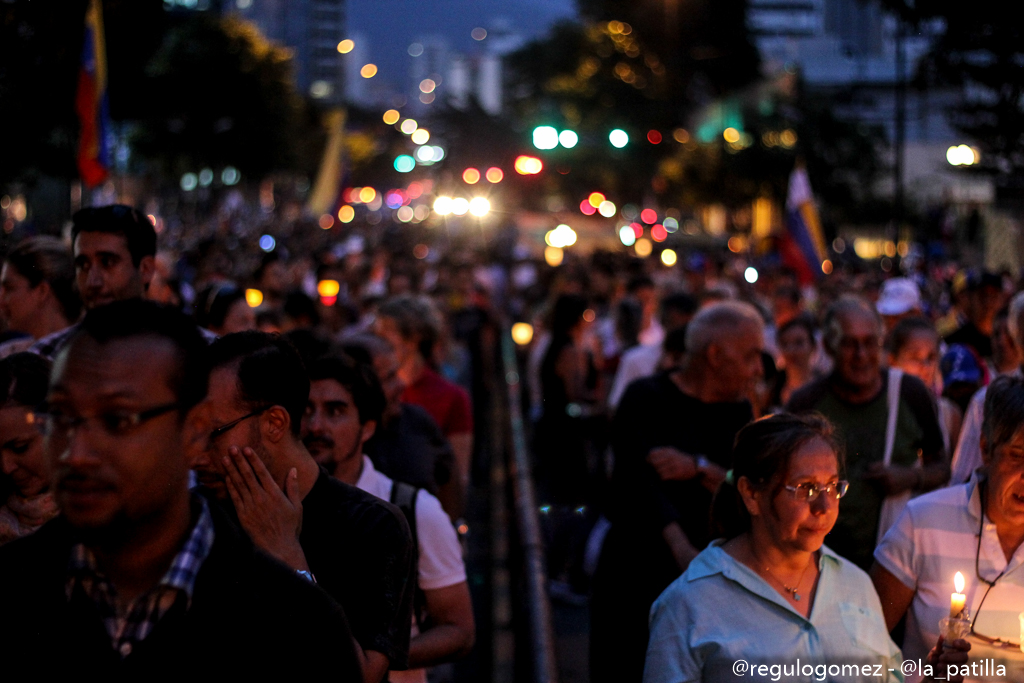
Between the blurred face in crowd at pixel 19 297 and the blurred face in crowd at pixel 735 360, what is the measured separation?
2.96m

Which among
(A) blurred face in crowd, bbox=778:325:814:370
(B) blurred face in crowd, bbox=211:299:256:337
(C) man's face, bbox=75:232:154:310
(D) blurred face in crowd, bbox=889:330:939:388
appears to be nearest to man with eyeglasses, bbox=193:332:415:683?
(C) man's face, bbox=75:232:154:310

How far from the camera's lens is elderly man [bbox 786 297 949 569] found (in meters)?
4.99

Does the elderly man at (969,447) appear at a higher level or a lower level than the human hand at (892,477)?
higher

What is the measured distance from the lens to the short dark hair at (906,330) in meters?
6.72

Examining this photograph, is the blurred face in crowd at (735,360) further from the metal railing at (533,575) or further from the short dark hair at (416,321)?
the short dark hair at (416,321)

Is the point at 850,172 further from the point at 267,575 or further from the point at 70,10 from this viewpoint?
the point at 267,575

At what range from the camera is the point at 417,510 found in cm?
409

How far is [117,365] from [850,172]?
4883 centimetres

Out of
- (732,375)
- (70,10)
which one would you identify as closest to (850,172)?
(70,10)

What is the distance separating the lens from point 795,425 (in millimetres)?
3711

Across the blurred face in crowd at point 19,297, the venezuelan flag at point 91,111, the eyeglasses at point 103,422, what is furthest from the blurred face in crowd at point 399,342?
the venezuelan flag at point 91,111

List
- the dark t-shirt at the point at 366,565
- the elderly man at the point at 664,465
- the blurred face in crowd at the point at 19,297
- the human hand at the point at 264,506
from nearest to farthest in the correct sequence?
the human hand at the point at 264,506 → the dark t-shirt at the point at 366,565 → the elderly man at the point at 664,465 → the blurred face in crowd at the point at 19,297

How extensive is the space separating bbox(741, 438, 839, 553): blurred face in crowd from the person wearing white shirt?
104 cm

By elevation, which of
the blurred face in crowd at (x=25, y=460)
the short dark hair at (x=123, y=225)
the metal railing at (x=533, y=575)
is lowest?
the metal railing at (x=533, y=575)
